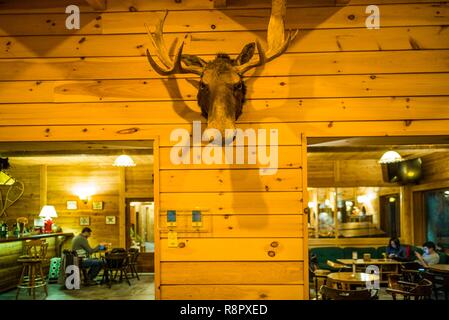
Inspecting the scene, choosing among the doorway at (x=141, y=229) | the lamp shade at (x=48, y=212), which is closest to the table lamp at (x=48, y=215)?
the lamp shade at (x=48, y=212)

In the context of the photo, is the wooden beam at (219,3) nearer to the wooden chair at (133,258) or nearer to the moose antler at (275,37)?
the moose antler at (275,37)

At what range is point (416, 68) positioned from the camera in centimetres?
Result: 368

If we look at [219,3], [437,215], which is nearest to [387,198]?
[437,215]

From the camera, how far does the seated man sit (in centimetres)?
1023

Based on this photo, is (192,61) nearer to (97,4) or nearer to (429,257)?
(97,4)

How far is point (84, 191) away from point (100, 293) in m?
3.83

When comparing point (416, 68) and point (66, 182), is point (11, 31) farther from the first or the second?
point (66, 182)

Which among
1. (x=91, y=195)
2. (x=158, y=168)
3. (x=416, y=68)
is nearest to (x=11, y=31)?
(x=158, y=168)

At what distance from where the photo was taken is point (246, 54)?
3414 mm

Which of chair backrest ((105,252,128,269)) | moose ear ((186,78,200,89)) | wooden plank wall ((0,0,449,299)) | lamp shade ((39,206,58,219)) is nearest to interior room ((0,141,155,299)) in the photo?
lamp shade ((39,206,58,219))

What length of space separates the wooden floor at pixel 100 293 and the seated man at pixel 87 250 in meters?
0.39

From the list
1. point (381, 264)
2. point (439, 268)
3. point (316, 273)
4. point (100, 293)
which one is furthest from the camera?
point (100, 293)

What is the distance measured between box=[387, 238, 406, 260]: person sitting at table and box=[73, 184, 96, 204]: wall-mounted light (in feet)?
25.8

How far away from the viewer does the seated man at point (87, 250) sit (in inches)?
403
